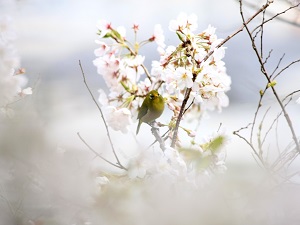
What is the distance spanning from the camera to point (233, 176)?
17.8 inches

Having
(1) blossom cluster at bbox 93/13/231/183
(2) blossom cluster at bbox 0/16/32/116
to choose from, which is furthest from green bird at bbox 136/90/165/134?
(2) blossom cluster at bbox 0/16/32/116

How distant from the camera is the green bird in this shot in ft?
2.26

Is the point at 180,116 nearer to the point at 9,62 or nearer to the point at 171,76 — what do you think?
the point at 171,76

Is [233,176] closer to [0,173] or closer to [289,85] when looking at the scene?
[0,173]

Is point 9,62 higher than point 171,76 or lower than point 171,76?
lower

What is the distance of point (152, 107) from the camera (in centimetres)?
69

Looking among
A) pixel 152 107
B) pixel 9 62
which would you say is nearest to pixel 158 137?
pixel 152 107

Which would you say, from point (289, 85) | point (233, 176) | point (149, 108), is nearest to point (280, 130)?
point (149, 108)

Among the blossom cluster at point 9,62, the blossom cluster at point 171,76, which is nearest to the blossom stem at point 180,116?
the blossom cluster at point 171,76

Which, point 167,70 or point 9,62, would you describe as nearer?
point 9,62

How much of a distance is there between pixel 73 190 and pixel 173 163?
7.3 inches

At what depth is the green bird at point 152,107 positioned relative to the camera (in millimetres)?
688

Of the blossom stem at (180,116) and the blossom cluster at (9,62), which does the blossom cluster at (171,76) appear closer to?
the blossom stem at (180,116)

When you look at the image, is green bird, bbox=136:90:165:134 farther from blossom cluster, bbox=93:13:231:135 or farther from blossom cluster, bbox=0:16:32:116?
blossom cluster, bbox=0:16:32:116
